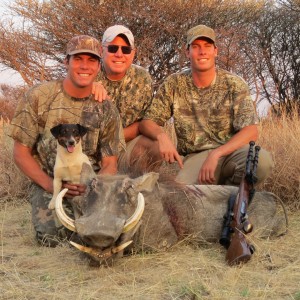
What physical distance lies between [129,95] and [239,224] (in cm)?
232

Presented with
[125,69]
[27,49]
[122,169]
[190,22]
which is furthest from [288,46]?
[122,169]

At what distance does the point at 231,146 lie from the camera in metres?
5.01

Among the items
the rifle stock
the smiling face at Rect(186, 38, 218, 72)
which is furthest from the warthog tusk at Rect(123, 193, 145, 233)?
the smiling face at Rect(186, 38, 218, 72)

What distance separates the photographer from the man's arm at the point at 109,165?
4.54 metres

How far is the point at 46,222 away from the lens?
458 centimetres

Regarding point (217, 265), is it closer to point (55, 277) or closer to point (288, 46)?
point (55, 277)

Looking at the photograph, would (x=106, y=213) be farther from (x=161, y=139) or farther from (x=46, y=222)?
(x=161, y=139)

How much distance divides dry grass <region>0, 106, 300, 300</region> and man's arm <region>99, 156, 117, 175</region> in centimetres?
68

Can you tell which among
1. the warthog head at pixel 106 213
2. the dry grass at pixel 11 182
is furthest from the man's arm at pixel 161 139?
the dry grass at pixel 11 182

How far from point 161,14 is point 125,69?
9.55 metres

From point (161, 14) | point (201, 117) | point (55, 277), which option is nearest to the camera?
point (55, 277)

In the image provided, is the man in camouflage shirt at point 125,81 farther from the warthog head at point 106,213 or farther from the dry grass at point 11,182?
the warthog head at point 106,213

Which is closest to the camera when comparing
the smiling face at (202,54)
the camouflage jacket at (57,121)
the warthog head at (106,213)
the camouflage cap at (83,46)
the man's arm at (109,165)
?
the warthog head at (106,213)

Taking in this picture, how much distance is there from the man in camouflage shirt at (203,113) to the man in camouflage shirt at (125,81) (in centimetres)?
18
